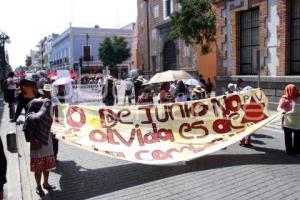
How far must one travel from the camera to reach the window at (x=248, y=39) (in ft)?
60.3

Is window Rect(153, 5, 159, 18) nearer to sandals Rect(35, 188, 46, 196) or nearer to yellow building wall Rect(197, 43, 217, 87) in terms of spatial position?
yellow building wall Rect(197, 43, 217, 87)

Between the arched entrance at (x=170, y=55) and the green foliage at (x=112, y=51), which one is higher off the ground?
the green foliage at (x=112, y=51)

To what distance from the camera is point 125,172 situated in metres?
7.59

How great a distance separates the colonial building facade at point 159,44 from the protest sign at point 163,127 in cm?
1945

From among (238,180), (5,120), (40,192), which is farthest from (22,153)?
(5,120)

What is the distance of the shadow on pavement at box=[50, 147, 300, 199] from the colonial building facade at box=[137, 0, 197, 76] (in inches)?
792

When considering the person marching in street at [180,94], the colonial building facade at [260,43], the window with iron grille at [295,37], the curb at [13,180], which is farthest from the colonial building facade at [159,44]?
the curb at [13,180]

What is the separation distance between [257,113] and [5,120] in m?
10.2

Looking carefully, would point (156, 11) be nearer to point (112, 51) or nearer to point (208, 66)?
point (208, 66)

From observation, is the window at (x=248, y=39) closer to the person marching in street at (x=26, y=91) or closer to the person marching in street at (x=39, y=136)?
the person marching in street at (x=26, y=91)

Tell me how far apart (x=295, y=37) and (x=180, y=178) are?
11.3 m

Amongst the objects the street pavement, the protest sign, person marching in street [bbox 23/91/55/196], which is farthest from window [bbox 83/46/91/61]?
person marching in street [bbox 23/91/55/196]

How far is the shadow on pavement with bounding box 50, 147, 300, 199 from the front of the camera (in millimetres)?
6693

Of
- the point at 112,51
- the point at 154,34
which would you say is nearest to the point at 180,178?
the point at 154,34
